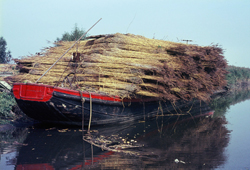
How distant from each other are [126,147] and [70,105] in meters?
2.19

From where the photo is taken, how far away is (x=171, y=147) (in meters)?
5.91

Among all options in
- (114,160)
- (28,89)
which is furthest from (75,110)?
(114,160)

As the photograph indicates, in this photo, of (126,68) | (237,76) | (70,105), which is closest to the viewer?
(70,105)

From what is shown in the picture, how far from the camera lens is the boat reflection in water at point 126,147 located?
4.66m

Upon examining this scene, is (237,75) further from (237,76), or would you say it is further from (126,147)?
(126,147)

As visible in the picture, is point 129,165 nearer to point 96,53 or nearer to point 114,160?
point 114,160

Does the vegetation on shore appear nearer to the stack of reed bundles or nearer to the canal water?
the stack of reed bundles

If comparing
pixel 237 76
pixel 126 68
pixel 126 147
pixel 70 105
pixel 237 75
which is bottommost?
pixel 126 147

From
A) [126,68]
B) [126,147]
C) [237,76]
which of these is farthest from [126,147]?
[237,76]

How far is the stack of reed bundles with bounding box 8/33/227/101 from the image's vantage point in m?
7.97

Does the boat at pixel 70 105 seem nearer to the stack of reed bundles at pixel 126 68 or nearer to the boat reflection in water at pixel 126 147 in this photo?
the boat reflection in water at pixel 126 147

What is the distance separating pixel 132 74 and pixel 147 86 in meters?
0.69

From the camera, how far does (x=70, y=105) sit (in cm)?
697

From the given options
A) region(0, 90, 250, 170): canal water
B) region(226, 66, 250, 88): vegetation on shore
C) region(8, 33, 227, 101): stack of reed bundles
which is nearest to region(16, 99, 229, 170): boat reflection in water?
region(0, 90, 250, 170): canal water
